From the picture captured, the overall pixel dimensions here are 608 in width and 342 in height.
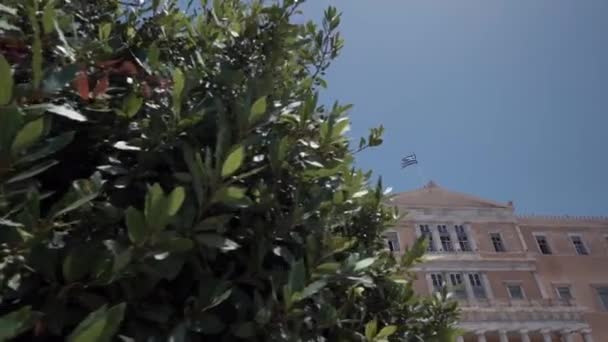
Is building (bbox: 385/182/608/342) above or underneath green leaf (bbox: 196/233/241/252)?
above

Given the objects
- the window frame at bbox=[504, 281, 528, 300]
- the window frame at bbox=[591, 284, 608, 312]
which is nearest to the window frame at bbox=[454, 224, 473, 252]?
the window frame at bbox=[504, 281, 528, 300]

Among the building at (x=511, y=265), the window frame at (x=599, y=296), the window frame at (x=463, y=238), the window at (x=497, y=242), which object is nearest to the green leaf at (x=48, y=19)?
the building at (x=511, y=265)

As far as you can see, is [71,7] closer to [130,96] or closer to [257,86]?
[130,96]

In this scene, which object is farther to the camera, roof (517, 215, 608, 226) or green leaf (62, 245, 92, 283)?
roof (517, 215, 608, 226)

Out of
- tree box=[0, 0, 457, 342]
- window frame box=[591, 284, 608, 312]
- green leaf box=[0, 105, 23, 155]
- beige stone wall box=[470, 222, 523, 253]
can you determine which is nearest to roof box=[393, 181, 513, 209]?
beige stone wall box=[470, 222, 523, 253]

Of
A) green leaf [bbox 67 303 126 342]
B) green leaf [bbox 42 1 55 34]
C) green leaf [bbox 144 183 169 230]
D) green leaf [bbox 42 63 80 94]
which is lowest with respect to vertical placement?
green leaf [bbox 67 303 126 342]

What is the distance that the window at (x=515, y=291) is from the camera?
68.2 feet

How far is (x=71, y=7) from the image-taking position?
1646 mm

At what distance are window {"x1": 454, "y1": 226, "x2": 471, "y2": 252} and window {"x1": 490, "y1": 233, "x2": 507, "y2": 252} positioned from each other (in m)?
1.40

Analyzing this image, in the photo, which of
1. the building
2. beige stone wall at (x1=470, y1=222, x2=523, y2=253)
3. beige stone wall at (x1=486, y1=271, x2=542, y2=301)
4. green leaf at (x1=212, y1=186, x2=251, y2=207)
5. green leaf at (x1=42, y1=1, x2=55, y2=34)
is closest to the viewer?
green leaf at (x1=212, y1=186, x2=251, y2=207)

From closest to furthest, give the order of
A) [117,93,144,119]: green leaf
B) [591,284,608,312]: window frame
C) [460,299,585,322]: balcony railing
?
[117,93,144,119]: green leaf
[460,299,585,322]: balcony railing
[591,284,608,312]: window frame

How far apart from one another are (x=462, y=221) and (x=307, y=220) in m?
22.7

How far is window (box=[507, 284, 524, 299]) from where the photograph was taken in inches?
818

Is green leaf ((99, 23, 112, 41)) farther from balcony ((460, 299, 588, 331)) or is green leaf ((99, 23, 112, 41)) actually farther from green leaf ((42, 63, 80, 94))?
balcony ((460, 299, 588, 331))
